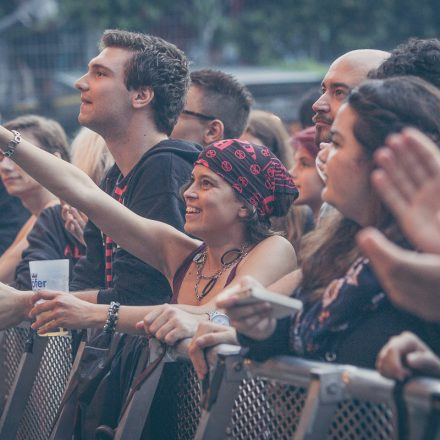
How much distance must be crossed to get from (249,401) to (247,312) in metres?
0.41

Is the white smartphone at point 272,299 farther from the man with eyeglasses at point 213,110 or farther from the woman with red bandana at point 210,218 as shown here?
the man with eyeglasses at point 213,110

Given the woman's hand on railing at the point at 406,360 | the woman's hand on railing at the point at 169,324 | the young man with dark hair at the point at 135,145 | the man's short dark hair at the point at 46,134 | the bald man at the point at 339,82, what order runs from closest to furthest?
the woman's hand on railing at the point at 406,360, the woman's hand on railing at the point at 169,324, the bald man at the point at 339,82, the young man with dark hair at the point at 135,145, the man's short dark hair at the point at 46,134

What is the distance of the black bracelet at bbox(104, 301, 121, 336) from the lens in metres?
3.37

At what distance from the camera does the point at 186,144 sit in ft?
13.9

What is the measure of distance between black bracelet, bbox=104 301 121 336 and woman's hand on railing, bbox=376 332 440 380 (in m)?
1.41

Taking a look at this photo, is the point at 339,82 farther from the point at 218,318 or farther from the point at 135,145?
the point at 218,318

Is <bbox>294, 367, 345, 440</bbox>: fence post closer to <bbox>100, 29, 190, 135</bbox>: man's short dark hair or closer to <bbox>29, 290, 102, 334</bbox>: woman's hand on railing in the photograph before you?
<bbox>29, 290, 102, 334</bbox>: woman's hand on railing

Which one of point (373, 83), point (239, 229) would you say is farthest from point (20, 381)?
point (373, 83)

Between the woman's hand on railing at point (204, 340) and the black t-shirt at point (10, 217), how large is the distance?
3.69 m

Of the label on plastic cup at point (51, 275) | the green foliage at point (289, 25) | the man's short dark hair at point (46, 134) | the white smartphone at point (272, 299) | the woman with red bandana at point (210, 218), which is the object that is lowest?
the label on plastic cup at point (51, 275)

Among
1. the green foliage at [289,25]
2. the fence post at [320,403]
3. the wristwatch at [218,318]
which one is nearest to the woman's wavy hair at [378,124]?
the fence post at [320,403]

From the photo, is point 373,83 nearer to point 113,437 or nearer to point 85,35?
point 113,437

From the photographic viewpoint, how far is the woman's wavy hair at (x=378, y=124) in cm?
253

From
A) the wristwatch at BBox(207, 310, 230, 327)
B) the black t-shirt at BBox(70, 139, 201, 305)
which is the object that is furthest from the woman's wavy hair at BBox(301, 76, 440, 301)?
the black t-shirt at BBox(70, 139, 201, 305)
